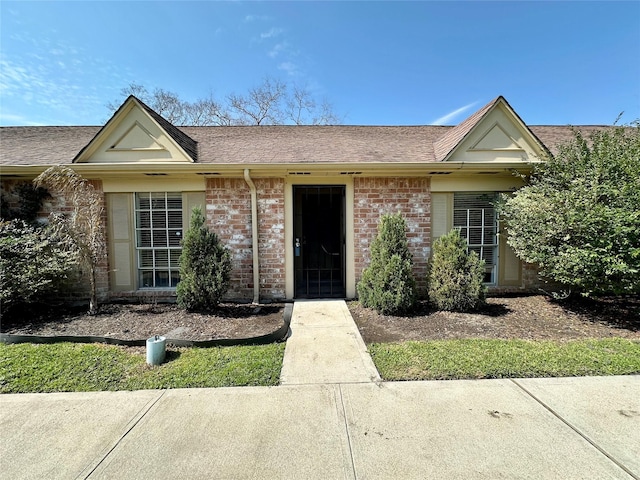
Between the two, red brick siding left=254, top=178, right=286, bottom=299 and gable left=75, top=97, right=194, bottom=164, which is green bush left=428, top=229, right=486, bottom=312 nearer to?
red brick siding left=254, top=178, right=286, bottom=299

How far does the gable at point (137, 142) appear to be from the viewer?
6.07 meters

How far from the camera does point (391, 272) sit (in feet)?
17.4

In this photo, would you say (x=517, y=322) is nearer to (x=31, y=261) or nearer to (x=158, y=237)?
(x=158, y=237)

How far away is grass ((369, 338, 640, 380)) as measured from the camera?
11.0 feet

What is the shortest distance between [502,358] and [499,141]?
471 centimetres

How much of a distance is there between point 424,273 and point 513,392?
3.49 m

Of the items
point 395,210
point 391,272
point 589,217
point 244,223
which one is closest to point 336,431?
point 391,272

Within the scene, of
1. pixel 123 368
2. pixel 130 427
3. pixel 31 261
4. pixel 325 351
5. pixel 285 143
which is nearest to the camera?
pixel 130 427

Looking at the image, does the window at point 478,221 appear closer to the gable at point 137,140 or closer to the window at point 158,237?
the window at point 158,237

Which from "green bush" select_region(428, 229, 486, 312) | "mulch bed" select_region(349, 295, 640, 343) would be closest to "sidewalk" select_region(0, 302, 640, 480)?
"mulch bed" select_region(349, 295, 640, 343)

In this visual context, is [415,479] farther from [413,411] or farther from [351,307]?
[351,307]

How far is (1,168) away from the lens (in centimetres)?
568

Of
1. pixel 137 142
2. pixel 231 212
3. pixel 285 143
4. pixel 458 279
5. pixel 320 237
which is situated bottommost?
pixel 458 279

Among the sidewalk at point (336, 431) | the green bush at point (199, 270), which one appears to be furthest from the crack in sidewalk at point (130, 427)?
the green bush at point (199, 270)
